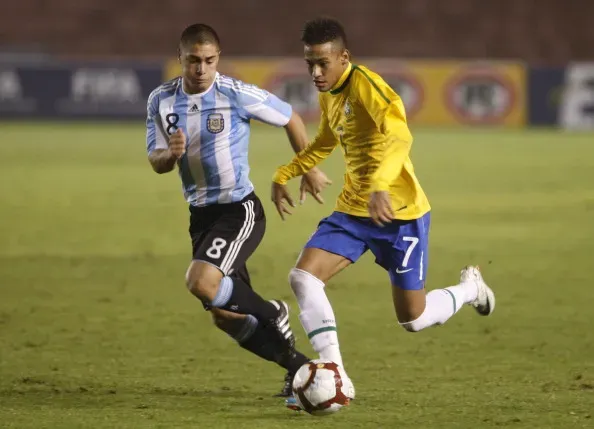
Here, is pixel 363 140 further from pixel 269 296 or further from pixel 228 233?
pixel 269 296

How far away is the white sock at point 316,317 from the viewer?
5.49m

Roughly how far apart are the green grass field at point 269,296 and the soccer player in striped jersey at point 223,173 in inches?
13.4

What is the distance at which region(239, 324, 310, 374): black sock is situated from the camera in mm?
5961

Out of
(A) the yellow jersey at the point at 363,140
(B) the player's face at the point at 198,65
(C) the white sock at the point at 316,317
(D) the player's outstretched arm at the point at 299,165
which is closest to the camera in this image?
(C) the white sock at the point at 316,317

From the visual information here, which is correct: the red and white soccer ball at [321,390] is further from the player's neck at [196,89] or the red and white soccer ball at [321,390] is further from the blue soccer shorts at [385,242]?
the player's neck at [196,89]

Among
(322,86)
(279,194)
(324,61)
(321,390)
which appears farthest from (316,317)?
(324,61)

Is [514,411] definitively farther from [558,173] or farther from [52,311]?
[558,173]

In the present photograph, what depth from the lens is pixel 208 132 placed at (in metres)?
6.13

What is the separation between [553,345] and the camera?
23.5 feet

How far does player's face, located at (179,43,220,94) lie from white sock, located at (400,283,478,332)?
155cm

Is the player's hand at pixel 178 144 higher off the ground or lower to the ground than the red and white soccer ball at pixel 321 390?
higher

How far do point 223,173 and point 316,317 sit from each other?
101 centimetres

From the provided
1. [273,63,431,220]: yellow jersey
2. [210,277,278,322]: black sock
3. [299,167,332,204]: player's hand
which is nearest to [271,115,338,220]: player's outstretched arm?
[273,63,431,220]: yellow jersey

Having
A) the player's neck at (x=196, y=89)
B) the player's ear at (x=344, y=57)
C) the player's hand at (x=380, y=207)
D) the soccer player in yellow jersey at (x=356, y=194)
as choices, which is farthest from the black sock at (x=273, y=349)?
the player's ear at (x=344, y=57)
